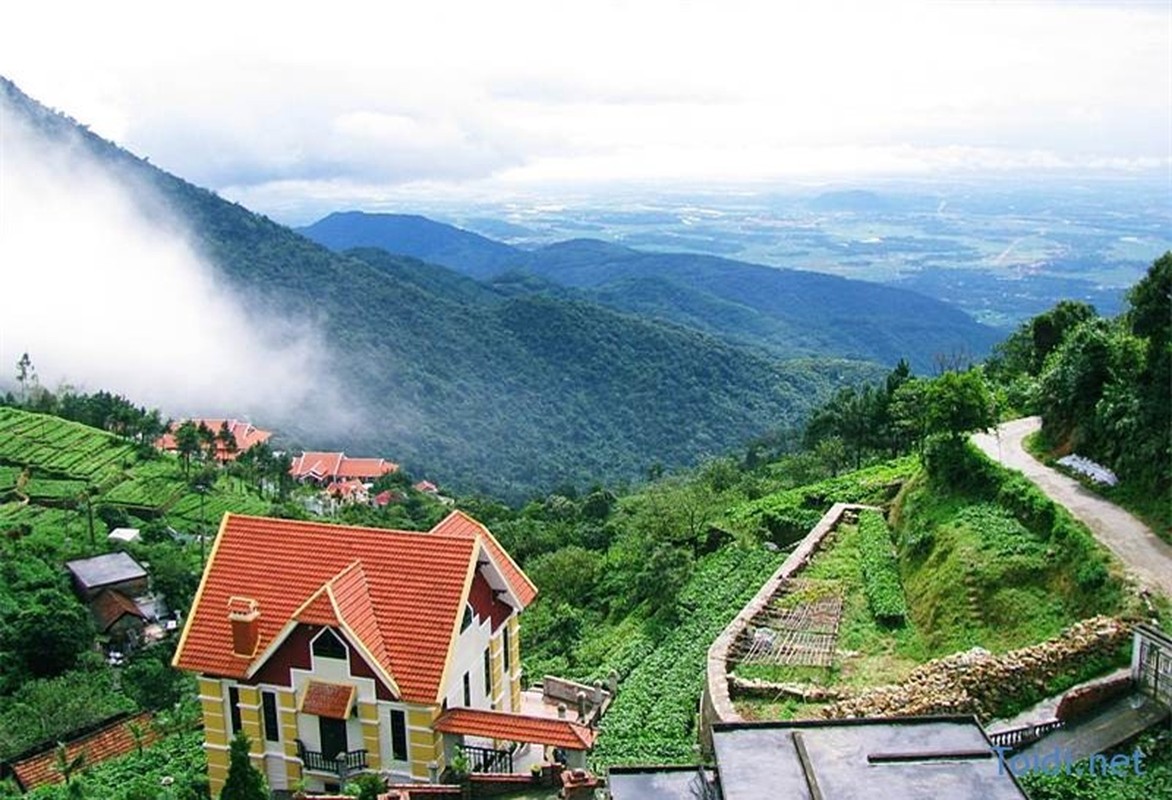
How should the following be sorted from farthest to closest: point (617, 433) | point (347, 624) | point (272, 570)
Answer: point (617, 433) → point (272, 570) → point (347, 624)

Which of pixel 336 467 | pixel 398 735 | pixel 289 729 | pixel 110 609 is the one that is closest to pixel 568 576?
pixel 289 729

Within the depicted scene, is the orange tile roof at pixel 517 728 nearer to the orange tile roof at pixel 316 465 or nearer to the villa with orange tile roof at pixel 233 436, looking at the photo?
the villa with orange tile roof at pixel 233 436

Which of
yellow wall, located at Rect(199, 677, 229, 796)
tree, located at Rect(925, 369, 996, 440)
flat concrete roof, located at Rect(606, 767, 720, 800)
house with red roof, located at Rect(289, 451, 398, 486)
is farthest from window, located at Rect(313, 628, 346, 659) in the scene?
house with red roof, located at Rect(289, 451, 398, 486)

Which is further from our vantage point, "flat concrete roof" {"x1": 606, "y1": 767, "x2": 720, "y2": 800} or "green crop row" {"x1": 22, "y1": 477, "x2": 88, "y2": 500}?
"green crop row" {"x1": 22, "y1": 477, "x2": 88, "y2": 500}

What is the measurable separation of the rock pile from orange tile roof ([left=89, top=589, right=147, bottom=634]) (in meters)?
41.8

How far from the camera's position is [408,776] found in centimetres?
1670

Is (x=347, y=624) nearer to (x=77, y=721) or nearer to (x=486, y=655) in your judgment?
(x=486, y=655)

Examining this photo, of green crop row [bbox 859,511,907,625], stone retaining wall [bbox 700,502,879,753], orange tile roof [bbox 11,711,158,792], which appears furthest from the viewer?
orange tile roof [bbox 11,711,158,792]

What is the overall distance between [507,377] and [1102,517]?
355ft

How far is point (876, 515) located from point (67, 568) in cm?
4256

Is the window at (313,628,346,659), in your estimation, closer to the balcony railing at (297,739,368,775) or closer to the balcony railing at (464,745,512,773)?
the balcony railing at (297,739,368,775)

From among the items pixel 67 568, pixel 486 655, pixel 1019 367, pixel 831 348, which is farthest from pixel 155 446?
pixel 831 348

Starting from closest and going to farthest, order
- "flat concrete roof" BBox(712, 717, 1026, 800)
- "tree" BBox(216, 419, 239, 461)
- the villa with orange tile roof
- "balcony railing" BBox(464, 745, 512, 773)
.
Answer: "flat concrete roof" BBox(712, 717, 1026, 800) < "balcony railing" BBox(464, 745, 512, 773) < "tree" BBox(216, 419, 239, 461) < the villa with orange tile roof

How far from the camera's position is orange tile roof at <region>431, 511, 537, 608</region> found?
1947 cm
